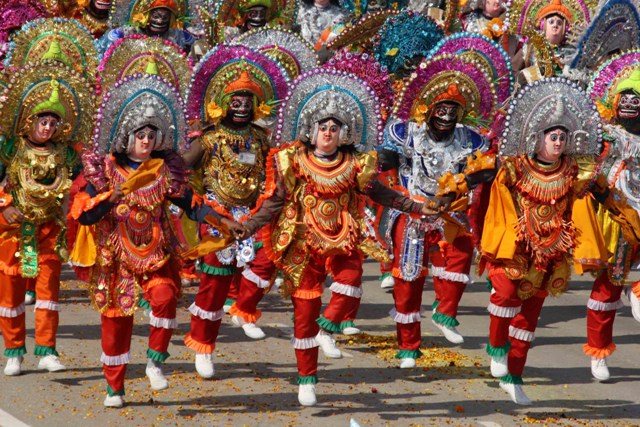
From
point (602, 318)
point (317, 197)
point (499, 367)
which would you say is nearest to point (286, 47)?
point (317, 197)

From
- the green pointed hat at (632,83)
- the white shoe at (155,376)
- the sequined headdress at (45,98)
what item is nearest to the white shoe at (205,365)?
the white shoe at (155,376)

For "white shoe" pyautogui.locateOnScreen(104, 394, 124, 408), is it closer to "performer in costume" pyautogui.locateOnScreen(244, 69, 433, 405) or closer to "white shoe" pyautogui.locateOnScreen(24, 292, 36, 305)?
"performer in costume" pyautogui.locateOnScreen(244, 69, 433, 405)

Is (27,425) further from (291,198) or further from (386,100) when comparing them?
(386,100)

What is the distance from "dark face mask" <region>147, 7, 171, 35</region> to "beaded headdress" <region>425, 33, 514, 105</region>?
3759mm

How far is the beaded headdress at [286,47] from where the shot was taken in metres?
11.8

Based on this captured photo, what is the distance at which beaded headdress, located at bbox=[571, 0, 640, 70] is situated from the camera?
40.1 ft

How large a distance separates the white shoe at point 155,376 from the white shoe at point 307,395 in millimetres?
954

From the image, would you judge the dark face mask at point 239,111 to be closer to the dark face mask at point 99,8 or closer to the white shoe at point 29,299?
the white shoe at point 29,299

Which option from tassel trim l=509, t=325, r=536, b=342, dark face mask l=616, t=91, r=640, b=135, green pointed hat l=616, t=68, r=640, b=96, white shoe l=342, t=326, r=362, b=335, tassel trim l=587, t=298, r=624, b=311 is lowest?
white shoe l=342, t=326, r=362, b=335

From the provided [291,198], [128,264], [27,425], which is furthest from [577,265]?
[27,425]

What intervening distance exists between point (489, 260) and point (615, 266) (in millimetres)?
1355

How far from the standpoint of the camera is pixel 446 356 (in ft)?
35.8

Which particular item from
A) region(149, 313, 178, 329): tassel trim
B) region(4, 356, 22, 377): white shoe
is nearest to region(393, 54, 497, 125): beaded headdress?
region(149, 313, 178, 329): tassel trim

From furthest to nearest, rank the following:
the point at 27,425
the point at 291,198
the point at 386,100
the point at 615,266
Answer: the point at 386,100
the point at 615,266
the point at 291,198
the point at 27,425
